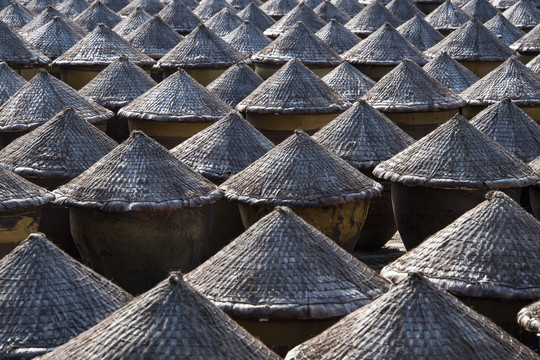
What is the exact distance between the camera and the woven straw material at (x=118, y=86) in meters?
12.8

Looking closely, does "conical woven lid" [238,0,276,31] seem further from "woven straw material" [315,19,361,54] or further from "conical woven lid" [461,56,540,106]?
"conical woven lid" [461,56,540,106]

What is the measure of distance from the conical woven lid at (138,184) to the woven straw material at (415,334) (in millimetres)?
3213

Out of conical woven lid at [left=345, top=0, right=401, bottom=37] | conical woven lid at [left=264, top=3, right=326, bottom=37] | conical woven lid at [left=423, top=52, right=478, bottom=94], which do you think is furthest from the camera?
conical woven lid at [left=345, top=0, right=401, bottom=37]

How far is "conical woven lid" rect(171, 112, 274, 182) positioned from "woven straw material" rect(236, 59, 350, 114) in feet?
5.21

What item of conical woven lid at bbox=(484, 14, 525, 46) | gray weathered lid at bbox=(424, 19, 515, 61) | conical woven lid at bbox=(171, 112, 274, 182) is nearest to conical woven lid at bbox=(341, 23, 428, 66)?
gray weathered lid at bbox=(424, 19, 515, 61)

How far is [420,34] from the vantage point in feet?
59.0

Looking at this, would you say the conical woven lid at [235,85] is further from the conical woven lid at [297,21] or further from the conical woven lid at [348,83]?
the conical woven lid at [297,21]

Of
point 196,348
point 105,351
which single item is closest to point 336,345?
point 196,348

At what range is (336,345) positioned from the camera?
16.9ft

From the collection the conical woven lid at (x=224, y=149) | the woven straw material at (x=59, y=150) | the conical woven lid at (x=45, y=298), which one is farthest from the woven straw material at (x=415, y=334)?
the woven straw material at (x=59, y=150)

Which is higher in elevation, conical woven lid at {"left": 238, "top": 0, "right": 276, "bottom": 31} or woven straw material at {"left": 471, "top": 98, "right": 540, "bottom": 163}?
conical woven lid at {"left": 238, "top": 0, "right": 276, "bottom": 31}

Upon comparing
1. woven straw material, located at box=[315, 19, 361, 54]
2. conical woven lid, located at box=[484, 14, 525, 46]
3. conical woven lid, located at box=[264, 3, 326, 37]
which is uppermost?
conical woven lid, located at box=[264, 3, 326, 37]

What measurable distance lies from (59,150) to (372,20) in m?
11.1

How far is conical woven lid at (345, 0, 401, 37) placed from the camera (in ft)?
63.3
